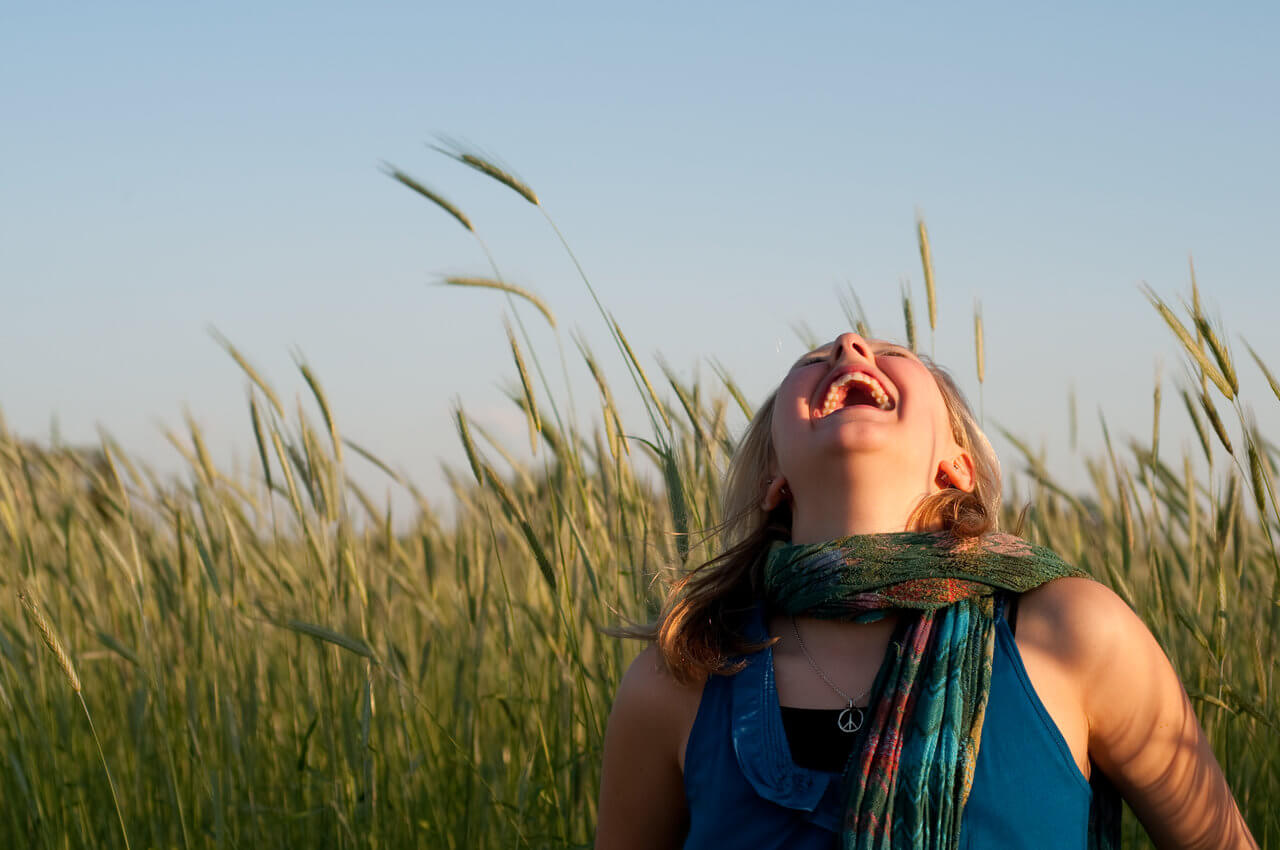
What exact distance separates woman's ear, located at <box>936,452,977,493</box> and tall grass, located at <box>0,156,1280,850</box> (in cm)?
36

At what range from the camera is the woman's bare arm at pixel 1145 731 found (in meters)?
1.33

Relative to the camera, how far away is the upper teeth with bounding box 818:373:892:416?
5.08 ft

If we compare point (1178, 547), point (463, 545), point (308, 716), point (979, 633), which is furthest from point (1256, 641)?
point (308, 716)

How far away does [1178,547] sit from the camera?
2297 millimetres

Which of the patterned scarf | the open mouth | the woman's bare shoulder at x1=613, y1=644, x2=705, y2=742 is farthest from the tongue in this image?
the woman's bare shoulder at x1=613, y1=644, x2=705, y2=742

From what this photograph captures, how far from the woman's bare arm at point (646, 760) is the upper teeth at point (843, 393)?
1.36ft

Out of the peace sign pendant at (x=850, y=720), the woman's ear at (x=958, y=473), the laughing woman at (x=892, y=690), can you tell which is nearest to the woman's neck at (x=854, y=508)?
the laughing woman at (x=892, y=690)

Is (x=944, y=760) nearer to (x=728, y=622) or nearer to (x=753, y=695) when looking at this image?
(x=753, y=695)

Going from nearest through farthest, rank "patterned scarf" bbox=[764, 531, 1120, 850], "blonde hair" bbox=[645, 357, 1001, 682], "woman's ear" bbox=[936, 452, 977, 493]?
"patterned scarf" bbox=[764, 531, 1120, 850], "blonde hair" bbox=[645, 357, 1001, 682], "woman's ear" bbox=[936, 452, 977, 493]

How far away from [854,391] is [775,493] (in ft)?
0.67

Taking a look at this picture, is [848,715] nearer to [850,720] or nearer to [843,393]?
[850,720]

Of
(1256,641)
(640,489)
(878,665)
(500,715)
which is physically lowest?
(500,715)

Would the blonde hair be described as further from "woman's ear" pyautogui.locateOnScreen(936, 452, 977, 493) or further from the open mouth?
the open mouth

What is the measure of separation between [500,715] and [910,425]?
4.80 feet
